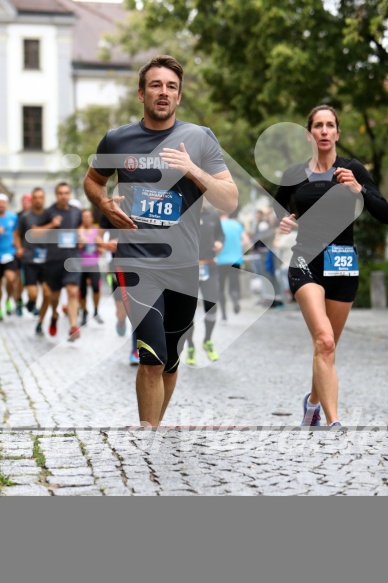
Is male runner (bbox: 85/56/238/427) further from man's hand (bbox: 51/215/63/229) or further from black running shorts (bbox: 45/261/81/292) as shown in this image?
black running shorts (bbox: 45/261/81/292)

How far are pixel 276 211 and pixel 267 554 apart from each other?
3523mm

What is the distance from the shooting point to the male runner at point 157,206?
6.14m

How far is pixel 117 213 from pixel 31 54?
5007 cm

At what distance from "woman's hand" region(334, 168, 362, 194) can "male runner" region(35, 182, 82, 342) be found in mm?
8426

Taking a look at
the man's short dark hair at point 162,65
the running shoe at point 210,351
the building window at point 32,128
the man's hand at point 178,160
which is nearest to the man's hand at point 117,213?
the man's hand at point 178,160

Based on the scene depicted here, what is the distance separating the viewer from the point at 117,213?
241 inches

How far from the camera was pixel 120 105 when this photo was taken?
40.6 meters

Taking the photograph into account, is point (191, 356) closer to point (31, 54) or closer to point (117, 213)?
point (117, 213)

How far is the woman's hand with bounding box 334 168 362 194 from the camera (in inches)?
272

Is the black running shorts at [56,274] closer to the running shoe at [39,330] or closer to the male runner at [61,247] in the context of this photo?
the male runner at [61,247]

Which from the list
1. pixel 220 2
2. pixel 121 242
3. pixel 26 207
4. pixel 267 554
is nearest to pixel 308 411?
pixel 121 242

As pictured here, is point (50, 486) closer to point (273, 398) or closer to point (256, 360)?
point (273, 398)

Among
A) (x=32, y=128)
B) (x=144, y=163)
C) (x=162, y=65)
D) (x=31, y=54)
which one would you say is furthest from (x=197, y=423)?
(x=31, y=54)

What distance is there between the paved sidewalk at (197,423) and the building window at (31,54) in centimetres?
3919
